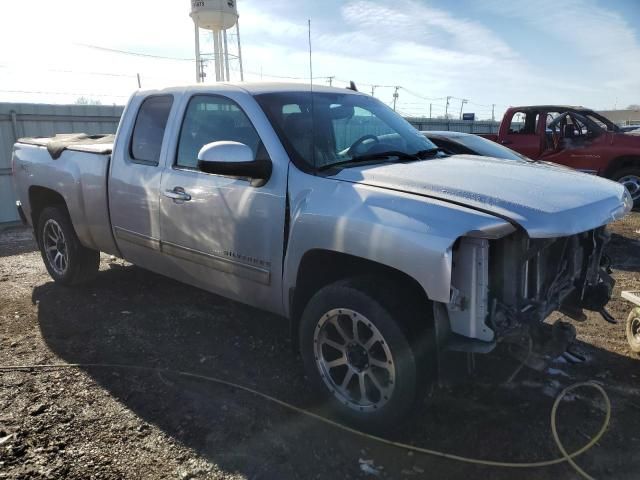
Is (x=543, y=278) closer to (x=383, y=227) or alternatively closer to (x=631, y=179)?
(x=383, y=227)

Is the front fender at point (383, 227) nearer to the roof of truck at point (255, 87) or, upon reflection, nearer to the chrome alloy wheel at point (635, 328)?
the roof of truck at point (255, 87)

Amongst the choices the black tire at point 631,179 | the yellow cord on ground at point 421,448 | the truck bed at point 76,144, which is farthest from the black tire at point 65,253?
the black tire at point 631,179

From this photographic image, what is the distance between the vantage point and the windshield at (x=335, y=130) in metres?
3.28

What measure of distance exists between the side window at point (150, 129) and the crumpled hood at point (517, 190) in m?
1.76

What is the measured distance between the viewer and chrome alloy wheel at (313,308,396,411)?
2770 millimetres

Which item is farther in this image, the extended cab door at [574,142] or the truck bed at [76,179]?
the extended cab door at [574,142]

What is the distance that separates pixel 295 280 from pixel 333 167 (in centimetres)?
72

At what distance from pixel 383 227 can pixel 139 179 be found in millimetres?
2339

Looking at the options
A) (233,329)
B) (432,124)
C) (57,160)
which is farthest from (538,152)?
(432,124)

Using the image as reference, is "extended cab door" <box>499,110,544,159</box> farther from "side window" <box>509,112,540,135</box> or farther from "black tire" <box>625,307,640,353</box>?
"black tire" <box>625,307,640,353</box>

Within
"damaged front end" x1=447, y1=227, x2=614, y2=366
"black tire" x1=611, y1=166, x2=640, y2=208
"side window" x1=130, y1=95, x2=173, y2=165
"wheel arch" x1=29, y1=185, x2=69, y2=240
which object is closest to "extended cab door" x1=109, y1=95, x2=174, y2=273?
"side window" x1=130, y1=95, x2=173, y2=165

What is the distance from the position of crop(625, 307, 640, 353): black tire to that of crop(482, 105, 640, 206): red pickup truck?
5.94 metres

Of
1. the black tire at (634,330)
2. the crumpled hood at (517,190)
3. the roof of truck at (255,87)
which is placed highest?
the roof of truck at (255,87)

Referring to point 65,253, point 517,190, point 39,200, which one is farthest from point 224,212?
point 39,200
